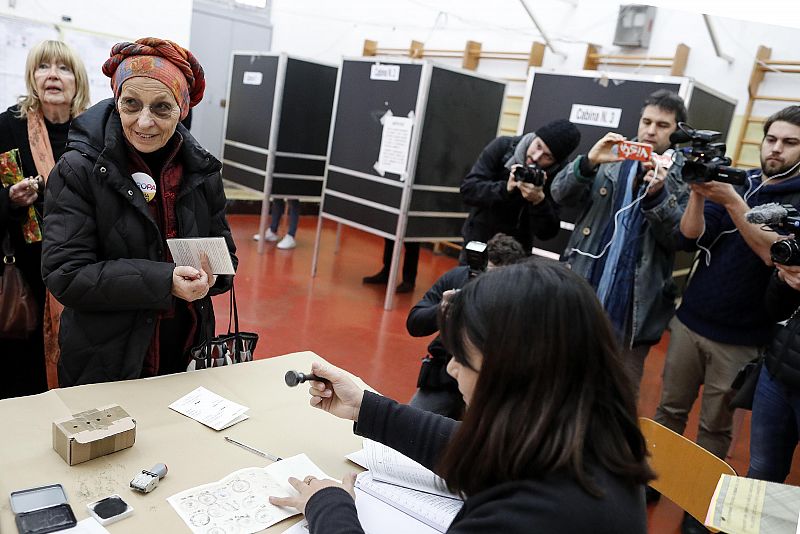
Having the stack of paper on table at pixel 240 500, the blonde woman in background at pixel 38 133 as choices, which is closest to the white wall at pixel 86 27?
the blonde woman in background at pixel 38 133

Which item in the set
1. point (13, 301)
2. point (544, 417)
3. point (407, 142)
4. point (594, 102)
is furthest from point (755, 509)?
point (407, 142)

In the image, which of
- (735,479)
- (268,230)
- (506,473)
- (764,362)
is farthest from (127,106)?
(268,230)

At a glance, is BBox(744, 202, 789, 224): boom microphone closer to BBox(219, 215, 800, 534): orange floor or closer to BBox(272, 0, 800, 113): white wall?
BBox(219, 215, 800, 534): orange floor

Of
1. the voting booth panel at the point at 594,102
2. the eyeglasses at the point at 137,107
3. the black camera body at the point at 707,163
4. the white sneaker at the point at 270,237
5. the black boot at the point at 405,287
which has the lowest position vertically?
the black boot at the point at 405,287

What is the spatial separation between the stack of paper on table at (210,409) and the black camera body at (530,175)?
1.94 m

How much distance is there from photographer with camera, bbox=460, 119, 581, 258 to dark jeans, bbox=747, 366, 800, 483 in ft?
4.35

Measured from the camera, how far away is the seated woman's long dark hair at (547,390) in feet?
2.65

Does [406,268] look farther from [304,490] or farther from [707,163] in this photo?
[304,490]

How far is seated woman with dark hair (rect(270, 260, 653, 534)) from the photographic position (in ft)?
2.59

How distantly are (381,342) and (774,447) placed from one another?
2569mm

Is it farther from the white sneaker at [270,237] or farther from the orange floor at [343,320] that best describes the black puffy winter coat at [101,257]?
the white sneaker at [270,237]

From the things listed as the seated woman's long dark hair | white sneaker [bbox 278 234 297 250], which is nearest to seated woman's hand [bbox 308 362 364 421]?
the seated woman's long dark hair

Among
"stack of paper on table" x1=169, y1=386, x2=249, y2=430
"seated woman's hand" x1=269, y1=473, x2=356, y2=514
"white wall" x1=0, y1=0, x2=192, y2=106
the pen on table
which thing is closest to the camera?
"seated woman's hand" x1=269, y1=473, x2=356, y2=514

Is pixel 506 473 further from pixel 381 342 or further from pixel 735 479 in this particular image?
pixel 381 342
